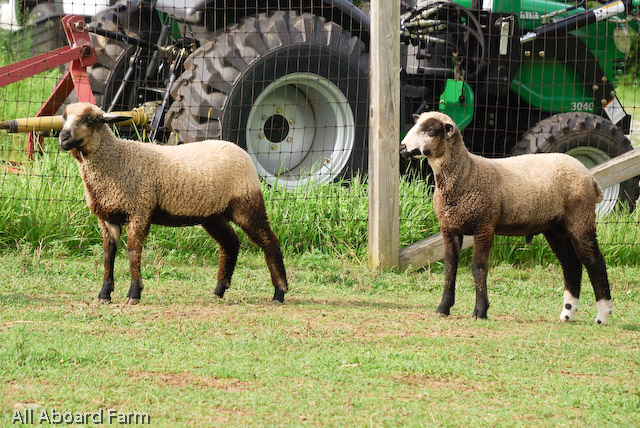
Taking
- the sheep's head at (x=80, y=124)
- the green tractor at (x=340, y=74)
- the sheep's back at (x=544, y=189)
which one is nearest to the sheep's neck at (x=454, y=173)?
the sheep's back at (x=544, y=189)

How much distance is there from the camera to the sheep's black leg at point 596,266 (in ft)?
19.3

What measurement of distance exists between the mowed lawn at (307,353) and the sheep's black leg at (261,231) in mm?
161

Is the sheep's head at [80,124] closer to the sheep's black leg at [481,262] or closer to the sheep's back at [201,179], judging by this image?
the sheep's back at [201,179]

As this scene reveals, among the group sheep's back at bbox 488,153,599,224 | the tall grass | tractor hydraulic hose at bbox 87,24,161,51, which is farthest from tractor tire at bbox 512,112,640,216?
tractor hydraulic hose at bbox 87,24,161,51

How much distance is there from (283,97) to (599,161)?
10.6 ft

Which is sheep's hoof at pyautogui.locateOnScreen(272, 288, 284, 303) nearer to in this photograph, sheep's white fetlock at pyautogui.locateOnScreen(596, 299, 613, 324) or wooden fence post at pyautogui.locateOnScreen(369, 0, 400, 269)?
wooden fence post at pyautogui.locateOnScreen(369, 0, 400, 269)

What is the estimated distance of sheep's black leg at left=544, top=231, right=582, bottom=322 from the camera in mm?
6027

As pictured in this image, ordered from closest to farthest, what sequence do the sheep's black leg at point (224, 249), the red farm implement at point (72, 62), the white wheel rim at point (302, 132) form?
the sheep's black leg at point (224, 249) → the white wheel rim at point (302, 132) → the red farm implement at point (72, 62)

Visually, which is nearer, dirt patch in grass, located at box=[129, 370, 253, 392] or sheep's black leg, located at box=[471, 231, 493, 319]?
dirt patch in grass, located at box=[129, 370, 253, 392]

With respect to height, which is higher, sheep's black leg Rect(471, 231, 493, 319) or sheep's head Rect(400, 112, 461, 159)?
sheep's head Rect(400, 112, 461, 159)

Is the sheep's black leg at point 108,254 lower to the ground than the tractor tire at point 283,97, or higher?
lower

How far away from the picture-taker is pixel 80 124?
227 inches

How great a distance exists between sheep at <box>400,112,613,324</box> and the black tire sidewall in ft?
8.11

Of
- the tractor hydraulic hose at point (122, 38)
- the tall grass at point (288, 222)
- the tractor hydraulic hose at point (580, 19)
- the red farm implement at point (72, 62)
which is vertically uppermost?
the tractor hydraulic hose at point (580, 19)
